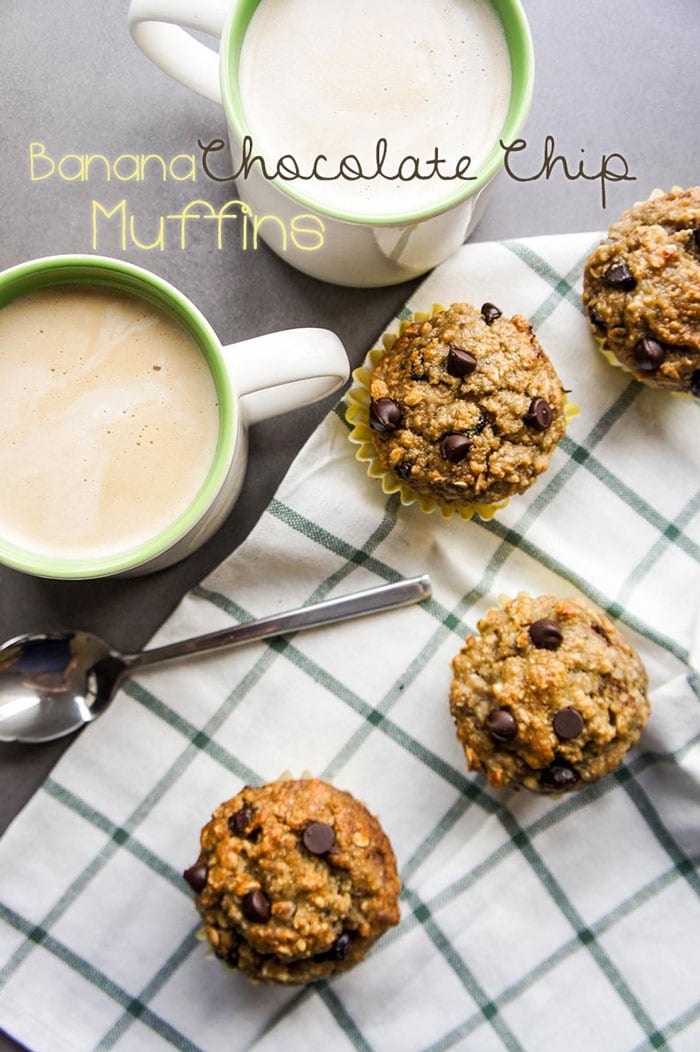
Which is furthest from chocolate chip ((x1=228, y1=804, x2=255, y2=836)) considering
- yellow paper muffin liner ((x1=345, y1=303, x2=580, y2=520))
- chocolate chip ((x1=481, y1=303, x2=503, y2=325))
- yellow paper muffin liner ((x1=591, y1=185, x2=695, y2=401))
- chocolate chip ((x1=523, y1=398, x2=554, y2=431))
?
yellow paper muffin liner ((x1=591, y1=185, x2=695, y2=401))

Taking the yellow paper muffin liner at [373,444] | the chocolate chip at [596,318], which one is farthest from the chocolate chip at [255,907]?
the chocolate chip at [596,318]

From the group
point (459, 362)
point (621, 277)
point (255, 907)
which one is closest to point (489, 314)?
point (459, 362)

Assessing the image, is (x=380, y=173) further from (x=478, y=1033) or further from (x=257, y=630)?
(x=478, y=1033)

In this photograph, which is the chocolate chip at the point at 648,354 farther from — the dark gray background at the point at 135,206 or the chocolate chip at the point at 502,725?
the chocolate chip at the point at 502,725

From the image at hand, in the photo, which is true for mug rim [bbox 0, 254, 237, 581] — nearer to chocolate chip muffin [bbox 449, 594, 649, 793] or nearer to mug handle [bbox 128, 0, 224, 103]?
mug handle [bbox 128, 0, 224, 103]

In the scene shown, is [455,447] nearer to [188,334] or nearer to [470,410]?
[470,410]
